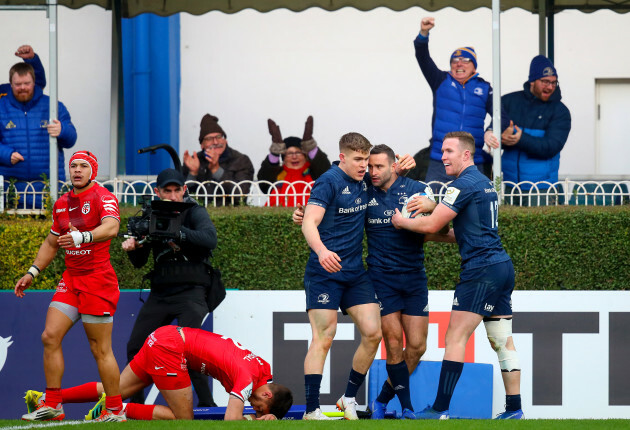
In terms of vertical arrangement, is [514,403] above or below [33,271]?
below

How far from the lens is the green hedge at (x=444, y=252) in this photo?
9.77 m

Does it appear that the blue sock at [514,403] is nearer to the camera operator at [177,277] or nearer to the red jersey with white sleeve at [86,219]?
the camera operator at [177,277]

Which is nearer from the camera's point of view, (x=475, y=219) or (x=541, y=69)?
(x=475, y=219)

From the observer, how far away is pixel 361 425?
6.53m

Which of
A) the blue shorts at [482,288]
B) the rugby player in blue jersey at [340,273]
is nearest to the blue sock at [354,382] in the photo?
the rugby player in blue jersey at [340,273]

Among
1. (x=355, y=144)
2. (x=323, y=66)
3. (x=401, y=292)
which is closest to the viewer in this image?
(x=355, y=144)

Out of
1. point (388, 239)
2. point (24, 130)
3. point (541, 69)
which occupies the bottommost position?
point (388, 239)

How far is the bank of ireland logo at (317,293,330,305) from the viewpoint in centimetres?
725

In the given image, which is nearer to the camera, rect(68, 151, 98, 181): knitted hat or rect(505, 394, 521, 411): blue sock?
rect(505, 394, 521, 411): blue sock

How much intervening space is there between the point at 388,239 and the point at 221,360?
1.61 metres

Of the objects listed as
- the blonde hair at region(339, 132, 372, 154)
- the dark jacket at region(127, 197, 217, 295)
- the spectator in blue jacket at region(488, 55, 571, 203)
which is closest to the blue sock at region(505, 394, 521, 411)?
the blonde hair at region(339, 132, 372, 154)

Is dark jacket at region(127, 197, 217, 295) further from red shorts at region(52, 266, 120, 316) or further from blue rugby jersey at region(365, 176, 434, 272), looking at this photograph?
blue rugby jersey at region(365, 176, 434, 272)

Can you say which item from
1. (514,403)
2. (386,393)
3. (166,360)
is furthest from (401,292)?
(166,360)

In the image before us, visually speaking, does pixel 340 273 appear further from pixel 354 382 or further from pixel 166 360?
pixel 166 360
